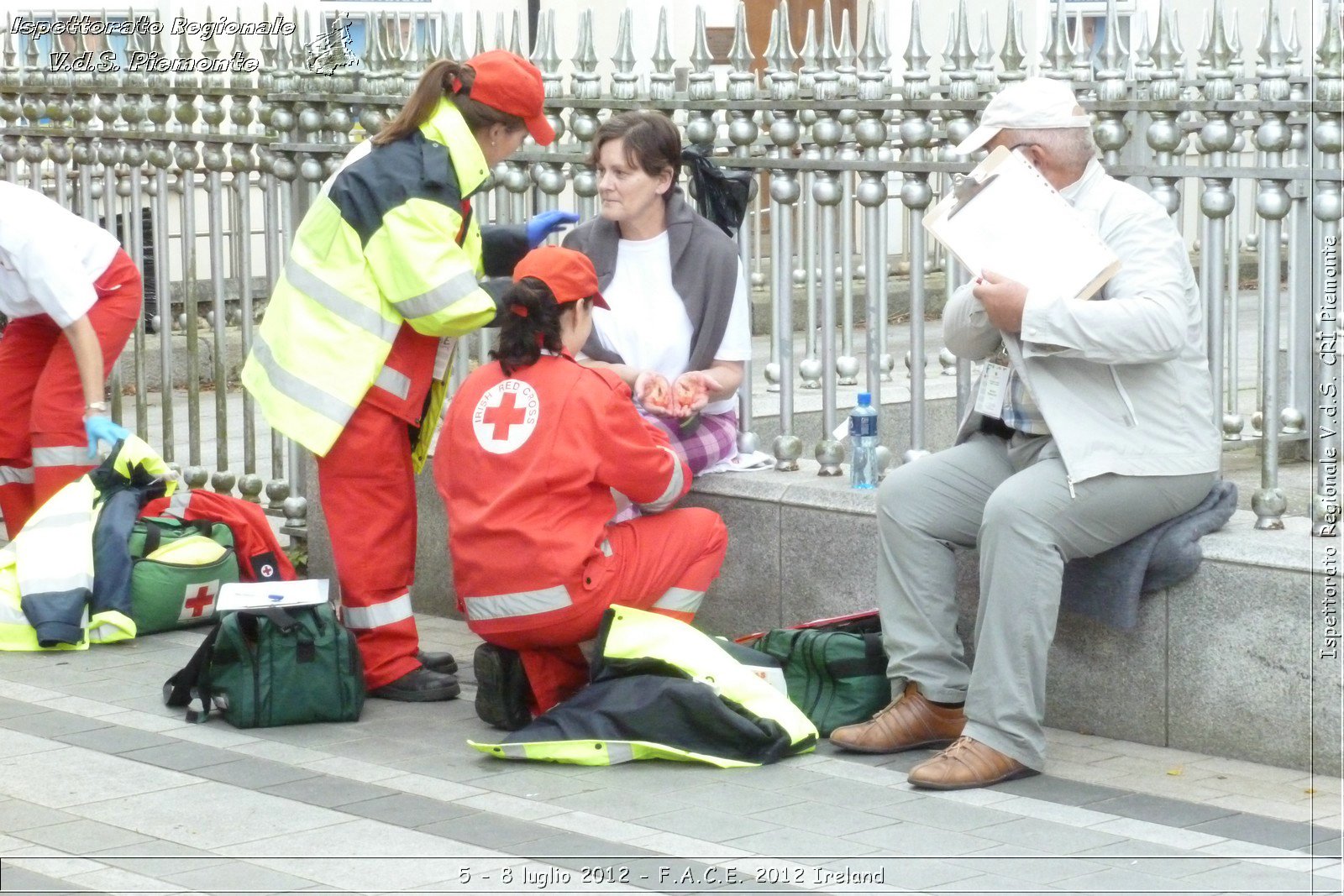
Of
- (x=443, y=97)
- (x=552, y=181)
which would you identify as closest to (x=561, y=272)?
(x=443, y=97)

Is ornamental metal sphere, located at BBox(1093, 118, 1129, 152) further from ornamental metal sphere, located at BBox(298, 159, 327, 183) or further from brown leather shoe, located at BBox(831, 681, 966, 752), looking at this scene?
ornamental metal sphere, located at BBox(298, 159, 327, 183)

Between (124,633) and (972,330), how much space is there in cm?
301

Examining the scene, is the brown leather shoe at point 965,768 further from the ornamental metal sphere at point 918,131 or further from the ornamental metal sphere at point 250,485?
the ornamental metal sphere at point 250,485

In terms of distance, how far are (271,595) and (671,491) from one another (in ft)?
3.77

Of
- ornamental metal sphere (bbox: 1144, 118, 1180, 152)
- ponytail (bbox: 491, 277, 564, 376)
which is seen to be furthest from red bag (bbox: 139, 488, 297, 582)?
ornamental metal sphere (bbox: 1144, 118, 1180, 152)

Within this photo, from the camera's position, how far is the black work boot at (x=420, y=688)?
18.9 ft

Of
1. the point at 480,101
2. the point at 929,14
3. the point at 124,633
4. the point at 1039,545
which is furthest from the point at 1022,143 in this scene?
the point at 929,14

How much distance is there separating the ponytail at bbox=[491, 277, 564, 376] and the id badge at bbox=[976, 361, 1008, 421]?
1081mm

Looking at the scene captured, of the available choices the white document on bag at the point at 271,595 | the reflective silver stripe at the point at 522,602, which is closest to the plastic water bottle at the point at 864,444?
the reflective silver stripe at the point at 522,602

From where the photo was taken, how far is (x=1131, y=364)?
186 inches

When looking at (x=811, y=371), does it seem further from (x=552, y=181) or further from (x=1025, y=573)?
(x=1025, y=573)

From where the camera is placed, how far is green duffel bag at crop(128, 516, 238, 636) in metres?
6.49

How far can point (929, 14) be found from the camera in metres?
→ 14.6

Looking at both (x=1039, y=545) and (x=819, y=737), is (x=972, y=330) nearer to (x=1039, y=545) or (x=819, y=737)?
(x=1039, y=545)
